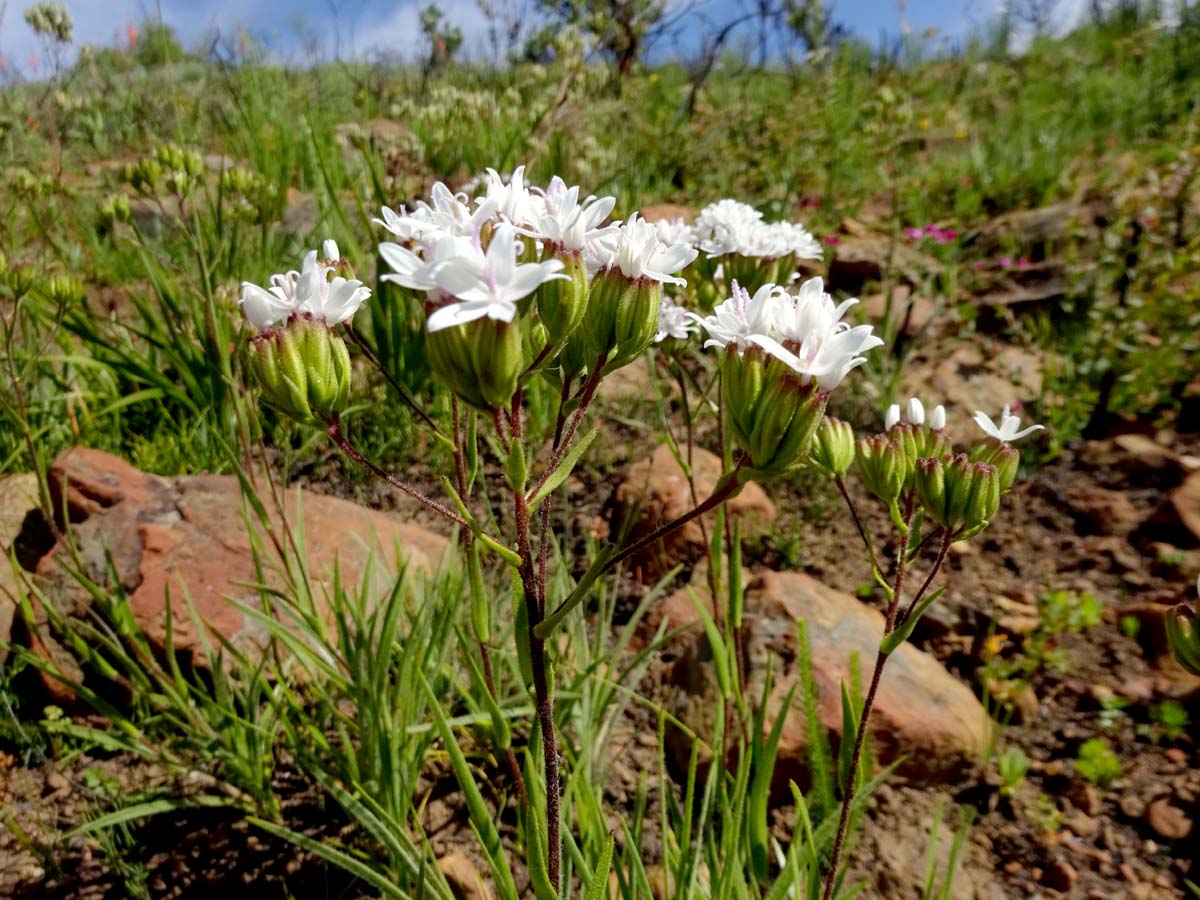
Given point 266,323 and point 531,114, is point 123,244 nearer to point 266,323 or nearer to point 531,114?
point 531,114

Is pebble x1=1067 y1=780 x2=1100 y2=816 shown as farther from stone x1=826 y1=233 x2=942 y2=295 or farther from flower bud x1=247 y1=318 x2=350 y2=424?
stone x1=826 y1=233 x2=942 y2=295

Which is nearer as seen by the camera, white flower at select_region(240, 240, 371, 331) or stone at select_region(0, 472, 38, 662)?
white flower at select_region(240, 240, 371, 331)

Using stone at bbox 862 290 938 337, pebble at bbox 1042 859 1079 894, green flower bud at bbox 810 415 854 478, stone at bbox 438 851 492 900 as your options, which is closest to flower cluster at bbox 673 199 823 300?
green flower bud at bbox 810 415 854 478

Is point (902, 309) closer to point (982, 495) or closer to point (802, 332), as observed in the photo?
point (982, 495)

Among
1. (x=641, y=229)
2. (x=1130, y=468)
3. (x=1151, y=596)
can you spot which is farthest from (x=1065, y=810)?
(x=641, y=229)

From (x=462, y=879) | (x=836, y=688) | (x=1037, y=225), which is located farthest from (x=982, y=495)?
(x=1037, y=225)

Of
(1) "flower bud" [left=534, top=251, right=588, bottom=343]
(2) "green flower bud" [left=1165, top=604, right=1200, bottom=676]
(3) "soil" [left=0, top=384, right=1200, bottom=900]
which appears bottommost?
(3) "soil" [left=0, top=384, right=1200, bottom=900]

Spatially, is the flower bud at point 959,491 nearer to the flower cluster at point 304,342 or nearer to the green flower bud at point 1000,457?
the green flower bud at point 1000,457
